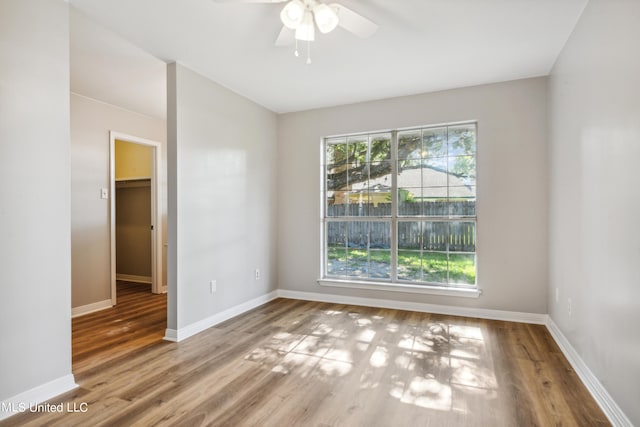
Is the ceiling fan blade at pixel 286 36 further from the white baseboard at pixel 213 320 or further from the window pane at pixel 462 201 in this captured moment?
the white baseboard at pixel 213 320

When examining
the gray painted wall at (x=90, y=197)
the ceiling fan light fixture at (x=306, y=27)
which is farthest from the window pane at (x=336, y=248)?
the gray painted wall at (x=90, y=197)

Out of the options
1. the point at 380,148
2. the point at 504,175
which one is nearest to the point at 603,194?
the point at 504,175

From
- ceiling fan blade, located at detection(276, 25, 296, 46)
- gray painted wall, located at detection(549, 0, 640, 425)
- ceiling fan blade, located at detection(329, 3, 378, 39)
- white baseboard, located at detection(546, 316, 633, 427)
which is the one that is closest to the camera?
gray painted wall, located at detection(549, 0, 640, 425)

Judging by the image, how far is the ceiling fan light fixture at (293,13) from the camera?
193 cm

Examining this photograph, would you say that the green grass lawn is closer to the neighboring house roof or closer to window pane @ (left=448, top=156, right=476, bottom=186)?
the neighboring house roof

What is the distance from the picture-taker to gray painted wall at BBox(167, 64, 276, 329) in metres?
3.01

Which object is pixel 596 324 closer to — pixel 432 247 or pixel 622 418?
pixel 622 418

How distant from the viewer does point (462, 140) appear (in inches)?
148

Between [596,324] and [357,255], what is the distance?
259 centimetres

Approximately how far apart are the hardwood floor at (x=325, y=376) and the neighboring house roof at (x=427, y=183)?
1438 millimetres

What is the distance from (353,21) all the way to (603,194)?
187cm

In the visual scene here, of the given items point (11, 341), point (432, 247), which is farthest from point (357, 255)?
point (11, 341)

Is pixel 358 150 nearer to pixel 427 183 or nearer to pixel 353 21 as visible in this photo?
pixel 427 183

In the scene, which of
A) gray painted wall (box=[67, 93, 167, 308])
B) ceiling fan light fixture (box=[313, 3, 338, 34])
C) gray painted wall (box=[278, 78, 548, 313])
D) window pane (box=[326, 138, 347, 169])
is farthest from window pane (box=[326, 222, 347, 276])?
gray painted wall (box=[67, 93, 167, 308])
